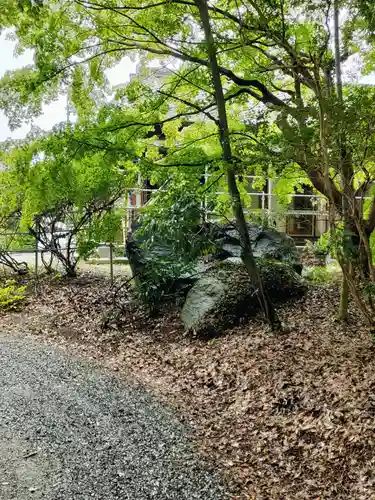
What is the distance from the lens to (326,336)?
539cm

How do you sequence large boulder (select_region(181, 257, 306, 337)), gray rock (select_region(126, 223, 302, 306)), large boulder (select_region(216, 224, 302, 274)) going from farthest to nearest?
large boulder (select_region(216, 224, 302, 274)), gray rock (select_region(126, 223, 302, 306)), large boulder (select_region(181, 257, 306, 337))

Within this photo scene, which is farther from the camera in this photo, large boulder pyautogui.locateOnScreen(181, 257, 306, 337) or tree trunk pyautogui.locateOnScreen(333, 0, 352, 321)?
large boulder pyautogui.locateOnScreen(181, 257, 306, 337)

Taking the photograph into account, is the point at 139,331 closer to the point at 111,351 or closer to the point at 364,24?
the point at 111,351

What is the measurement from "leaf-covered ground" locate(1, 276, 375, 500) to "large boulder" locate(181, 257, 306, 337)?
22 centimetres

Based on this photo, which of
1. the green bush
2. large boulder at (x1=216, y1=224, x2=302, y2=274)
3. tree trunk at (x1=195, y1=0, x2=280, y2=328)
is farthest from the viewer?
the green bush

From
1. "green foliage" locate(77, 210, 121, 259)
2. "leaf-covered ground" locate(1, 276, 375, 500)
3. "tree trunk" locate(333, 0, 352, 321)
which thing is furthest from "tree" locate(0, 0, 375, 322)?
"green foliage" locate(77, 210, 121, 259)

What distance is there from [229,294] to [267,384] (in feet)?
6.80

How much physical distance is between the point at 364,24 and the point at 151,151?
12.2 ft

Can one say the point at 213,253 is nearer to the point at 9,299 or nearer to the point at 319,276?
the point at 319,276

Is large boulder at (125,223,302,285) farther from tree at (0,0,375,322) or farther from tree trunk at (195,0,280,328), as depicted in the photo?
tree at (0,0,375,322)

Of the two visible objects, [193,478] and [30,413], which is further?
[30,413]

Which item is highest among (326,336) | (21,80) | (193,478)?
(21,80)

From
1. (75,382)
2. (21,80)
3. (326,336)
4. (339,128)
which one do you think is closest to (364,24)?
(339,128)

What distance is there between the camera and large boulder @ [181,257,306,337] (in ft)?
20.7
